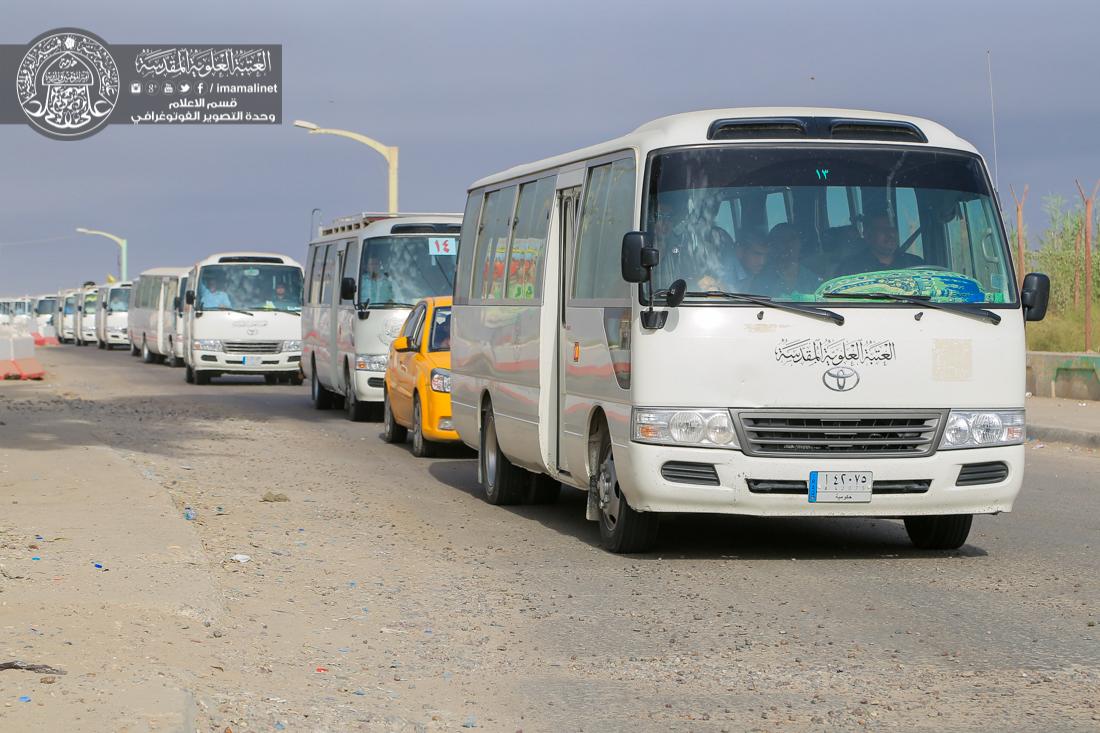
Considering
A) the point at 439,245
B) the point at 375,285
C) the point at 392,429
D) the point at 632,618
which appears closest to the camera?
the point at 632,618

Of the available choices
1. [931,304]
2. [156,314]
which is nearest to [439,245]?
[931,304]

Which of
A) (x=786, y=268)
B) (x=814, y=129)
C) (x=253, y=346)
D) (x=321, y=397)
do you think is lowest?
(x=321, y=397)

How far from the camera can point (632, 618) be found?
857 centimetres

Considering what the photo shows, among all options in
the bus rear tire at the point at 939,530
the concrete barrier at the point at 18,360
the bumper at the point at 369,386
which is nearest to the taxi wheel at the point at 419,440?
the bumper at the point at 369,386

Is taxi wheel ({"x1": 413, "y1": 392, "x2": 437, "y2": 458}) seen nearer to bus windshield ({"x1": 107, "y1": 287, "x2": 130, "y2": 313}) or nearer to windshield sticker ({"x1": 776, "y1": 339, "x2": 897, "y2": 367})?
windshield sticker ({"x1": 776, "y1": 339, "x2": 897, "y2": 367})

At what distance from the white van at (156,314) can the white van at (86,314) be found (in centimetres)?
1802

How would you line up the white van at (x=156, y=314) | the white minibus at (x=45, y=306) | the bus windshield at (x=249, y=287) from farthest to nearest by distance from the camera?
the white minibus at (x=45, y=306)
the white van at (x=156, y=314)
the bus windshield at (x=249, y=287)

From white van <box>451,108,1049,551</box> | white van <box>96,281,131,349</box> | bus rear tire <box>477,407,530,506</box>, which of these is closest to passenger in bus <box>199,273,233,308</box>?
bus rear tire <box>477,407,530,506</box>

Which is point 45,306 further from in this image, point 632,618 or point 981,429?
point 632,618

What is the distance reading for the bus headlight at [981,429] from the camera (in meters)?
10.3

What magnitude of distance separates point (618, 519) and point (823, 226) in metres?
2.18

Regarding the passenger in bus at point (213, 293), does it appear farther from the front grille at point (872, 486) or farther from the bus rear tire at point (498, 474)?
the front grille at point (872, 486)

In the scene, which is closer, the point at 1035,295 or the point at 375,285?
the point at 1035,295

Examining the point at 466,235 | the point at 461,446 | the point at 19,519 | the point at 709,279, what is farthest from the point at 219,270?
the point at 709,279
